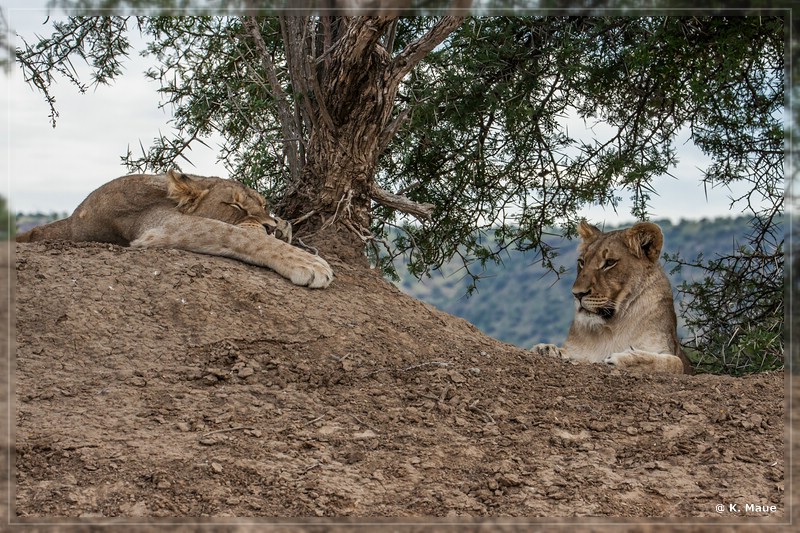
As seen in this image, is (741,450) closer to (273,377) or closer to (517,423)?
(517,423)

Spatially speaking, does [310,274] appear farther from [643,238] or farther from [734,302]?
[734,302]

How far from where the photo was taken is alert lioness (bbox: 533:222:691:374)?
6277 mm

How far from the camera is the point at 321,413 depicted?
417 cm

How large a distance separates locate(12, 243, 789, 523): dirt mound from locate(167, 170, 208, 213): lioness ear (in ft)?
2.52

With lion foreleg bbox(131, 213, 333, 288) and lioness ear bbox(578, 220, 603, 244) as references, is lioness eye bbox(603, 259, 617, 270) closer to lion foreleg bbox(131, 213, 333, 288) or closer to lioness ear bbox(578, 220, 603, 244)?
lioness ear bbox(578, 220, 603, 244)

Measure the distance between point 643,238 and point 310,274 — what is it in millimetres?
2454

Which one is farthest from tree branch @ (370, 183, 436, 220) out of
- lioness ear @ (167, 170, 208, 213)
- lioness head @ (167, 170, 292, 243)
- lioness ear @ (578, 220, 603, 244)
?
lioness ear @ (167, 170, 208, 213)

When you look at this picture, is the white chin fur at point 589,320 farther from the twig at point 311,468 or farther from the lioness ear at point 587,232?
the twig at point 311,468

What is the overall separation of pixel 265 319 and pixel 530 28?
380 cm

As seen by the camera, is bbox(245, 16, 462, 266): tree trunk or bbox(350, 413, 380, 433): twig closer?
bbox(350, 413, 380, 433): twig

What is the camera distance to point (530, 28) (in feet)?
24.5

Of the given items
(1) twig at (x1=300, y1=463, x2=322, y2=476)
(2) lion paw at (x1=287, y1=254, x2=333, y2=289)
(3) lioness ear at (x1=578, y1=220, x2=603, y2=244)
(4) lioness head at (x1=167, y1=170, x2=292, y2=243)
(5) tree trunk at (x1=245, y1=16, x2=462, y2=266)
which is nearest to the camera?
(1) twig at (x1=300, y1=463, x2=322, y2=476)

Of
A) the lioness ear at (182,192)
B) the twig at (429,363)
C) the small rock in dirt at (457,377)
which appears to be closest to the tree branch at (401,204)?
the lioness ear at (182,192)

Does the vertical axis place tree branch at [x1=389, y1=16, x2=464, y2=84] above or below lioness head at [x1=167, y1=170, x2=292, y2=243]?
above
